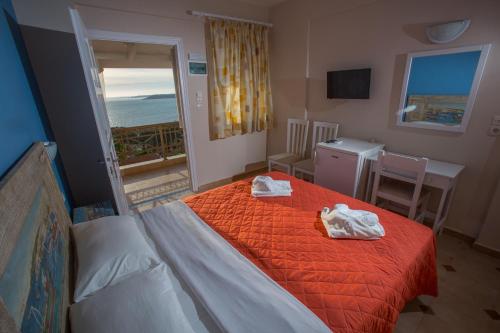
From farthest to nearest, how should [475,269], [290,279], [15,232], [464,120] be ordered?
[464,120], [475,269], [290,279], [15,232]

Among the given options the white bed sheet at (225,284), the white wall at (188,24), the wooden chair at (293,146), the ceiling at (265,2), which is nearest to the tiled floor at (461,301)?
the white bed sheet at (225,284)

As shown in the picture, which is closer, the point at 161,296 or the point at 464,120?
the point at 161,296

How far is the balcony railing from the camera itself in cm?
464

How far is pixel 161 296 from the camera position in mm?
1023

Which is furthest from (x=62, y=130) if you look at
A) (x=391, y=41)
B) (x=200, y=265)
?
(x=391, y=41)

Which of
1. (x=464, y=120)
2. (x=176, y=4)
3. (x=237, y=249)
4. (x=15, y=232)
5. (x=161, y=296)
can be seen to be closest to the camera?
(x=15, y=232)

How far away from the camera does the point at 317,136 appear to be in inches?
133

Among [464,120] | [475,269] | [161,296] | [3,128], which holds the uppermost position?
[3,128]

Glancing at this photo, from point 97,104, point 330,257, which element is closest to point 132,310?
point 330,257

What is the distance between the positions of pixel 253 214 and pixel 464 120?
2179mm

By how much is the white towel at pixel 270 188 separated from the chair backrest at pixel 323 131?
1356mm

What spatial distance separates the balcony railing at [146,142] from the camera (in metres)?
4.64

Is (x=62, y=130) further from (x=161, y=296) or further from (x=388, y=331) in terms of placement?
(x=388, y=331)

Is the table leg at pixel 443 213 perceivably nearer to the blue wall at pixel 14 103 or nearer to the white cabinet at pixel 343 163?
the white cabinet at pixel 343 163
